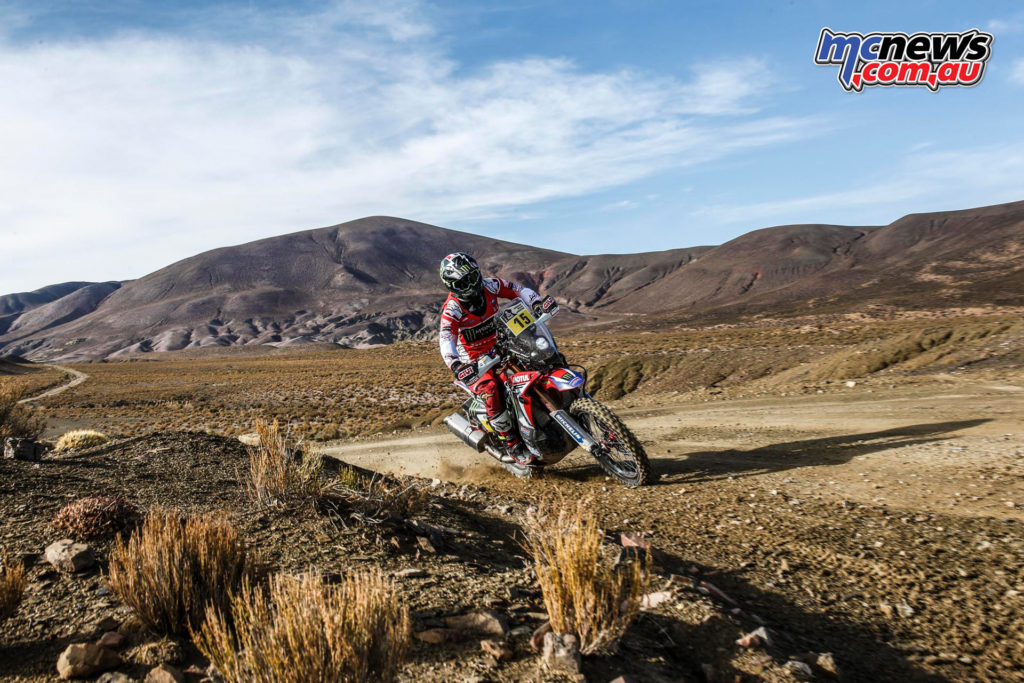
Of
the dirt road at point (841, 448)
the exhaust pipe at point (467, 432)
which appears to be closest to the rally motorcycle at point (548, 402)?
the dirt road at point (841, 448)

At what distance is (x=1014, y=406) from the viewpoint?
38.0ft

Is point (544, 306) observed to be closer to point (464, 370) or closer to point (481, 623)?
point (464, 370)

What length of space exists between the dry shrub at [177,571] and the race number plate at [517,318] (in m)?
4.28

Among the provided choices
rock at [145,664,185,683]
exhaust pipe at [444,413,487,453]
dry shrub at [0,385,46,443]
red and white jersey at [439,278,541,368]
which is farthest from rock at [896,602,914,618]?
dry shrub at [0,385,46,443]

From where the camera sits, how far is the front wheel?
7.34m

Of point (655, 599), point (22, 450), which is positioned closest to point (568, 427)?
point (655, 599)

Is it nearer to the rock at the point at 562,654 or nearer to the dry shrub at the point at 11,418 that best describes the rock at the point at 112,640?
the rock at the point at 562,654

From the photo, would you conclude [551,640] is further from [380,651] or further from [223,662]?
[223,662]

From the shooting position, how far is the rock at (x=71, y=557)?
4344 millimetres

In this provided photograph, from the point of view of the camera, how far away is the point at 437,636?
352 centimetres

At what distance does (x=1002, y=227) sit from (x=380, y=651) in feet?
655

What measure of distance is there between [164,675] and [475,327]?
562cm

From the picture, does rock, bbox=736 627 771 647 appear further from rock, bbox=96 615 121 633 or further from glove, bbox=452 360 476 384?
glove, bbox=452 360 476 384

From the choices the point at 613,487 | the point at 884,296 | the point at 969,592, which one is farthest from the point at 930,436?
the point at 884,296
